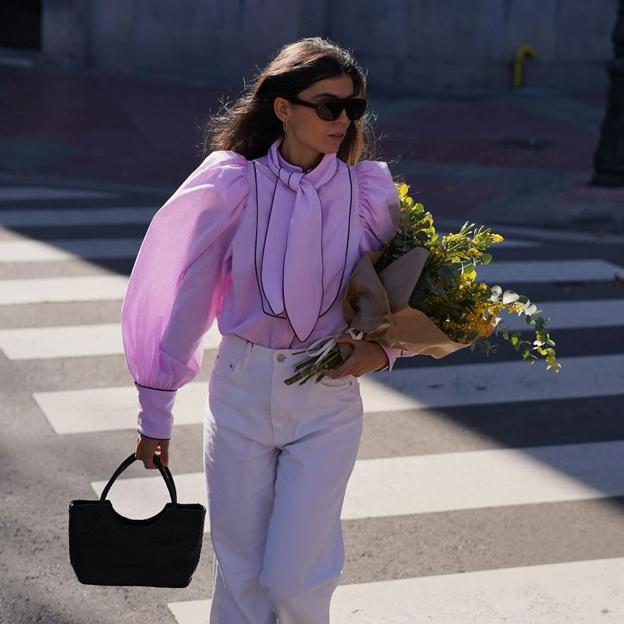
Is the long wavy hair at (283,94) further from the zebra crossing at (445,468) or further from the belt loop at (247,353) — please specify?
the zebra crossing at (445,468)

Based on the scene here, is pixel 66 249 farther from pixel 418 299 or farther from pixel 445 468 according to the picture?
pixel 418 299

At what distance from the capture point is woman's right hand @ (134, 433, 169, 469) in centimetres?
411

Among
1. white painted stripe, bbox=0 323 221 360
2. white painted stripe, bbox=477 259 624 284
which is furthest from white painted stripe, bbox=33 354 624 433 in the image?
white painted stripe, bbox=477 259 624 284

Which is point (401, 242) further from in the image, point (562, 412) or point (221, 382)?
point (562, 412)

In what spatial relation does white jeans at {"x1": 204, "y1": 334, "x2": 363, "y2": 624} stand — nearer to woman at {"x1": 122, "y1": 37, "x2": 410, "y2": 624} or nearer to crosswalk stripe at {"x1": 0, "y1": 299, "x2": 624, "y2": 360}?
woman at {"x1": 122, "y1": 37, "x2": 410, "y2": 624}

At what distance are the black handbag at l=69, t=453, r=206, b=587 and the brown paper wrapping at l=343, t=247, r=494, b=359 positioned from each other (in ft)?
2.38

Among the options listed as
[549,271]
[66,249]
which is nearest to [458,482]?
[549,271]

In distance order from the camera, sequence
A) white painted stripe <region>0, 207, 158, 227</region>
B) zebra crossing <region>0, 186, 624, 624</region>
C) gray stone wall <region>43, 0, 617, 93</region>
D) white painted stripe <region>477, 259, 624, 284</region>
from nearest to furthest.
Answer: zebra crossing <region>0, 186, 624, 624</region>
white painted stripe <region>477, 259, 624, 284</region>
white painted stripe <region>0, 207, 158, 227</region>
gray stone wall <region>43, 0, 617, 93</region>

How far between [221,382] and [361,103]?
0.89 meters

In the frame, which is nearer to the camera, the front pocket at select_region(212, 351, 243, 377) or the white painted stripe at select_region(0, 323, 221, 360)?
the front pocket at select_region(212, 351, 243, 377)

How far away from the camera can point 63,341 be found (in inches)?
336

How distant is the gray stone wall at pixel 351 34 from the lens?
1930cm

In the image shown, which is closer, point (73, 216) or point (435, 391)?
point (435, 391)

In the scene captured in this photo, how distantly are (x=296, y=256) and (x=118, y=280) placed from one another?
6.03 metres
